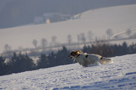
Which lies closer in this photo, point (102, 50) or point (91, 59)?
point (91, 59)

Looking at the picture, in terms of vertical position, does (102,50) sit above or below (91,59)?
below

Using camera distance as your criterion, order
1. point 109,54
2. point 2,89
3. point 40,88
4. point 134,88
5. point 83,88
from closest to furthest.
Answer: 1. point 134,88
2. point 83,88
3. point 40,88
4. point 2,89
5. point 109,54

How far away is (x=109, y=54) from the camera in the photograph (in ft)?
200

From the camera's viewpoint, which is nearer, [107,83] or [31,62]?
[107,83]

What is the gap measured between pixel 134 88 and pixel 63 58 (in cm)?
6463

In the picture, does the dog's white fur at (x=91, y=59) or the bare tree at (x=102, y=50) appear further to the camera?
the bare tree at (x=102, y=50)

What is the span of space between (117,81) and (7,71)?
57568mm

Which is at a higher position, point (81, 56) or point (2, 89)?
point (81, 56)

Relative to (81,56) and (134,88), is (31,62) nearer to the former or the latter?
(81,56)

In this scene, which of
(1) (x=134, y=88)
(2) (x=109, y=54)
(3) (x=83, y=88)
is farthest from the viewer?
(2) (x=109, y=54)

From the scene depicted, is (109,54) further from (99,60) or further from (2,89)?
(2,89)

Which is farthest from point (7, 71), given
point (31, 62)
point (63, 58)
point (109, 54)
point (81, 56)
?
point (81, 56)

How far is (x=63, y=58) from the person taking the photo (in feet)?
237

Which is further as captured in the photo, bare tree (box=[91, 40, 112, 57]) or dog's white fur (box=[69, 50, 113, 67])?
bare tree (box=[91, 40, 112, 57])
